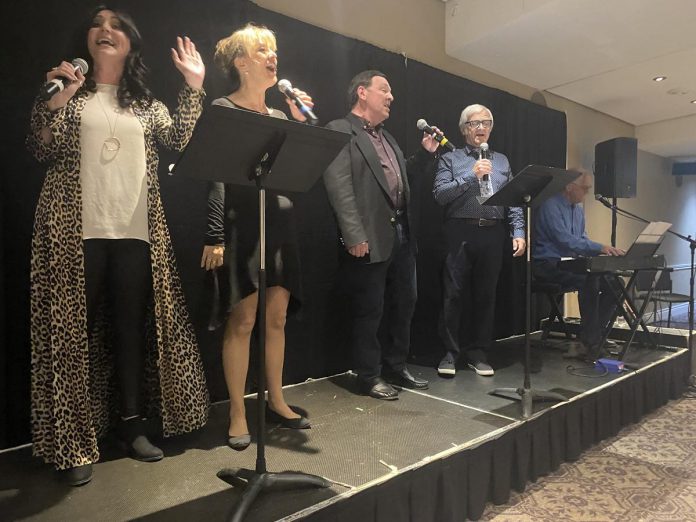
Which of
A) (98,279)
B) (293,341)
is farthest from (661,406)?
(98,279)

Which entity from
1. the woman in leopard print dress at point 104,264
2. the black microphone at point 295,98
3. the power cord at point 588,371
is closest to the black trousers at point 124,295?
the woman in leopard print dress at point 104,264

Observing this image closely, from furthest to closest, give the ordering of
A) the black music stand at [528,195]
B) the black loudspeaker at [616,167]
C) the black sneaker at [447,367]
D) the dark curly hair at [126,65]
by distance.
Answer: the black loudspeaker at [616,167] → the black sneaker at [447,367] → the black music stand at [528,195] → the dark curly hair at [126,65]

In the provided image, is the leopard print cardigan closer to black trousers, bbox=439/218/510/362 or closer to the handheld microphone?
the handheld microphone

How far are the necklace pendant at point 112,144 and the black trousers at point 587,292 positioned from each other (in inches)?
123

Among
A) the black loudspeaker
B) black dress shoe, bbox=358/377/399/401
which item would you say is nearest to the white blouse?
black dress shoe, bbox=358/377/399/401

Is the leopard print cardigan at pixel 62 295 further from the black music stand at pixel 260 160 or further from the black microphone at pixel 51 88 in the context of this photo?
the black music stand at pixel 260 160

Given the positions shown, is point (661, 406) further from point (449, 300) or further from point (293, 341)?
point (293, 341)

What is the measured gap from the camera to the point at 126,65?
1.90 meters

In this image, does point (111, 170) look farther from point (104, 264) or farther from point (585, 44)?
point (585, 44)

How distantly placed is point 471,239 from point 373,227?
846mm

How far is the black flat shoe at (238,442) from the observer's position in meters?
1.98

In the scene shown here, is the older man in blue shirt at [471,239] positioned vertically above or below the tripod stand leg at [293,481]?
above

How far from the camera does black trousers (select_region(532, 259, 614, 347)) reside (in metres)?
3.71

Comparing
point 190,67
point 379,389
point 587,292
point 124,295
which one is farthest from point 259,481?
point 587,292
